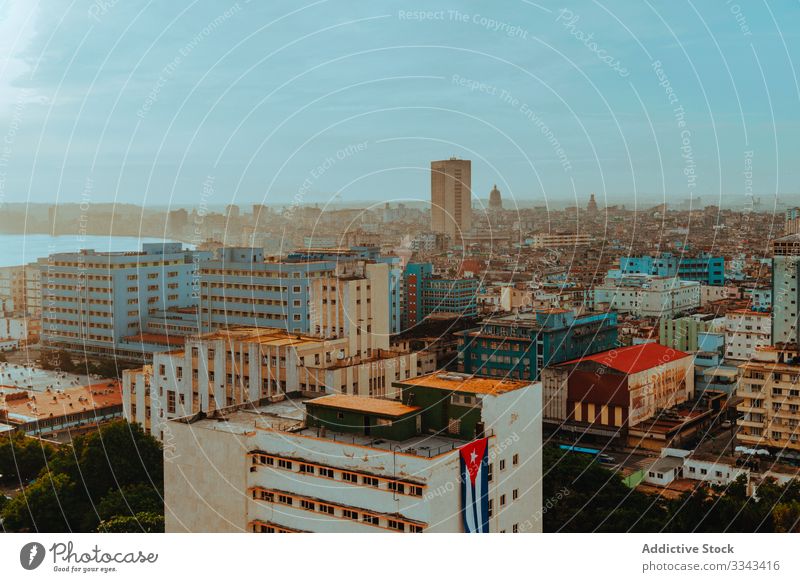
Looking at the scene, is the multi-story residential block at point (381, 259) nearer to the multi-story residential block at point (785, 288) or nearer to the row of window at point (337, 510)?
the multi-story residential block at point (785, 288)

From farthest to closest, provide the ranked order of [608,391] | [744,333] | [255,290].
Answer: [744,333] → [255,290] → [608,391]

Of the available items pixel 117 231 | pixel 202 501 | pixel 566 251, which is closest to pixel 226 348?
pixel 202 501

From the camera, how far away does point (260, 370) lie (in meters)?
5.05

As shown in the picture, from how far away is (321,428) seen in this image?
11.5ft

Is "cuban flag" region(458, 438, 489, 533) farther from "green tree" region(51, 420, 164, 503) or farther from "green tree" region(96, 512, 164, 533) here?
"green tree" region(51, 420, 164, 503)

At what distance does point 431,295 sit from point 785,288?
244 inches

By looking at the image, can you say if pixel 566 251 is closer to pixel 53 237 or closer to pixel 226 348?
pixel 53 237

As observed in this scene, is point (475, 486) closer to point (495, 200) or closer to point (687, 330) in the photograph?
point (495, 200)

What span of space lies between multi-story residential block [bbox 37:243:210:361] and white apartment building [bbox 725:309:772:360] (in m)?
6.65

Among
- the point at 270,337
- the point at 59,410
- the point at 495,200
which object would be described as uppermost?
the point at 495,200

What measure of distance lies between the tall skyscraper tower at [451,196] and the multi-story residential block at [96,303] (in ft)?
12.2

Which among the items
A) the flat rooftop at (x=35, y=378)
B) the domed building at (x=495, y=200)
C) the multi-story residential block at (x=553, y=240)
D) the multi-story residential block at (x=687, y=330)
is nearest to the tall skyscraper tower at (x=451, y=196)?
the domed building at (x=495, y=200)

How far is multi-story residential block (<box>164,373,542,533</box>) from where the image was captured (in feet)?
9.97

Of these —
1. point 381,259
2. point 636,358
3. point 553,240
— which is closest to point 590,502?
point 636,358
